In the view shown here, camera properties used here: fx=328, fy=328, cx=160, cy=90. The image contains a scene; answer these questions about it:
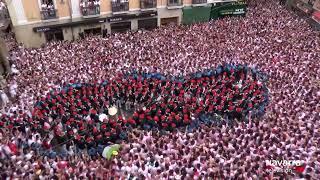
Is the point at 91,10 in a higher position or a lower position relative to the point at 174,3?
lower

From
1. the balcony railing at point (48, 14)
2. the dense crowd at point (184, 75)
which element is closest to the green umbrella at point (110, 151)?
the dense crowd at point (184, 75)

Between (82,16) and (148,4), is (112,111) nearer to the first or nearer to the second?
(82,16)

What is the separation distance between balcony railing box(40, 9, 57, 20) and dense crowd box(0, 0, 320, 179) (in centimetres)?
188

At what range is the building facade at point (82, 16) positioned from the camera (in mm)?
21094

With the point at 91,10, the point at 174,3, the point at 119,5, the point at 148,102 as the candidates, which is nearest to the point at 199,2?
the point at 174,3

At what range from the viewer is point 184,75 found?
18.3 meters

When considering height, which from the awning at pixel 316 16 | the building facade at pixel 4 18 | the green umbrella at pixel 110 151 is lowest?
the green umbrella at pixel 110 151

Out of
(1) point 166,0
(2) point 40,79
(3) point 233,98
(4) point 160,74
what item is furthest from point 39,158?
(1) point 166,0

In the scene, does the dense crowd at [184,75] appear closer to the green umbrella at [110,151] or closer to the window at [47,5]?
the green umbrella at [110,151]

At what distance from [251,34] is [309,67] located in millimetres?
5324

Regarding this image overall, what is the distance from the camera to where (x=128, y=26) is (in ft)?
79.3

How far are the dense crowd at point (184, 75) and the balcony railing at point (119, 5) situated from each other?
2.01m

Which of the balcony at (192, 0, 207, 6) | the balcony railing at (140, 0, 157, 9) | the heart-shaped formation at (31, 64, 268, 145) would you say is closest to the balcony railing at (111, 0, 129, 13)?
the balcony railing at (140, 0, 157, 9)

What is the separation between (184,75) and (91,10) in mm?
8549
